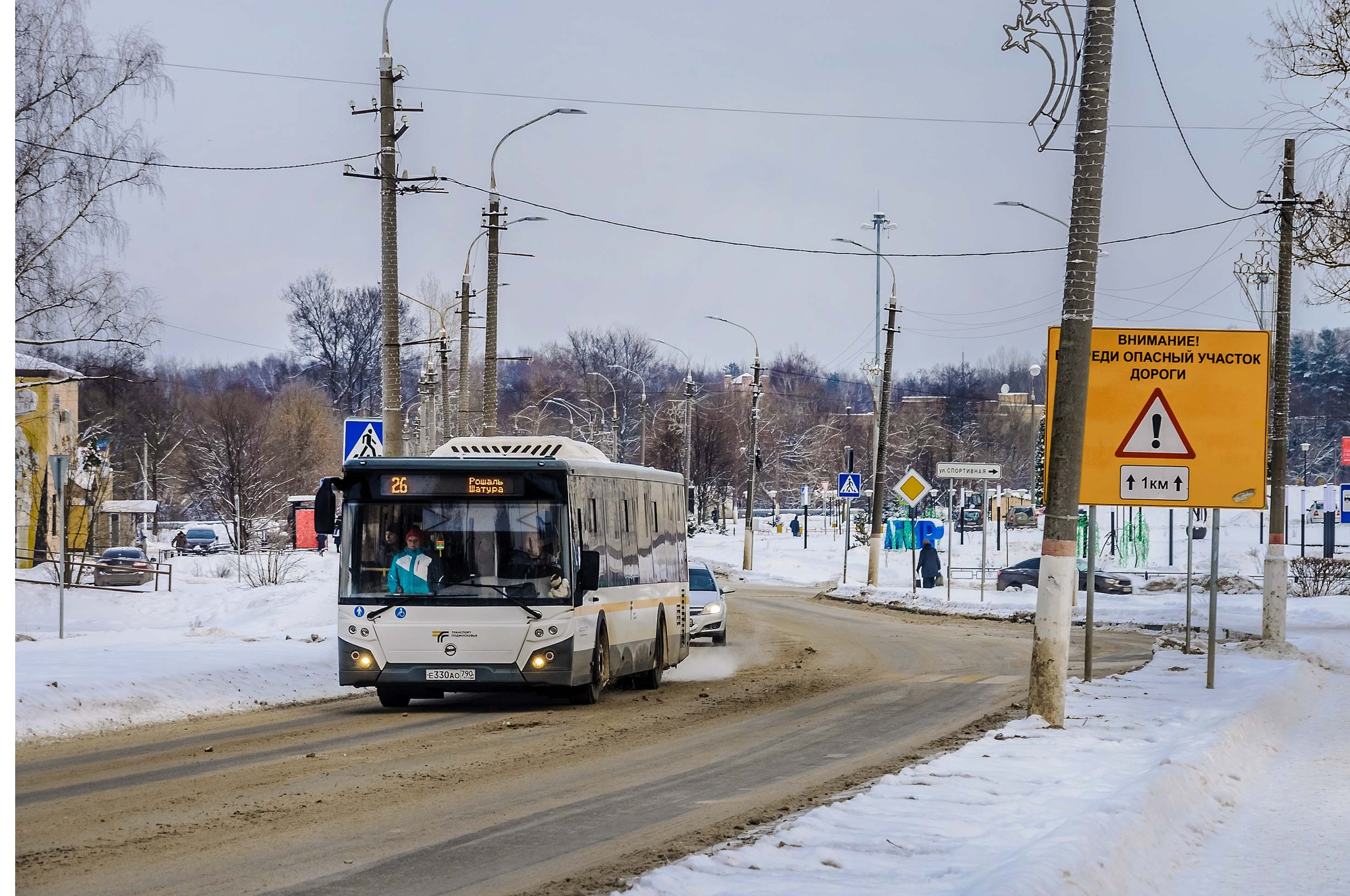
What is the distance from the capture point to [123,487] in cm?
11144

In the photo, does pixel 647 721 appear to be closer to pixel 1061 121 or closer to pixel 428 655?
pixel 428 655

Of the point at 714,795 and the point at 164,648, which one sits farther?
the point at 164,648

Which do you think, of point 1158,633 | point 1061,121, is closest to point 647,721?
point 1061,121

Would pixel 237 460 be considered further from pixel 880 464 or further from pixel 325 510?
pixel 325 510

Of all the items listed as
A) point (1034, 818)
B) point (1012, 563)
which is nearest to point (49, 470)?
point (1012, 563)

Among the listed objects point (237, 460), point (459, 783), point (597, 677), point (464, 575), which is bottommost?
point (597, 677)

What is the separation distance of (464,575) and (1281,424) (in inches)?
671

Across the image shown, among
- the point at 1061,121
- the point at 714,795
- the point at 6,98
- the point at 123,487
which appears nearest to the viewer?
the point at 6,98

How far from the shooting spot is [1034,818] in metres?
9.18

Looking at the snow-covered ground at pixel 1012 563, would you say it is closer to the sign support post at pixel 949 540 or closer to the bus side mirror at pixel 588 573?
the sign support post at pixel 949 540

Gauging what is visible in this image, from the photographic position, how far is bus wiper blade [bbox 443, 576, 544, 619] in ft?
53.1

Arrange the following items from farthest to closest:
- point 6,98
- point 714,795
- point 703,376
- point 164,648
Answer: point 703,376
point 164,648
point 714,795
point 6,98

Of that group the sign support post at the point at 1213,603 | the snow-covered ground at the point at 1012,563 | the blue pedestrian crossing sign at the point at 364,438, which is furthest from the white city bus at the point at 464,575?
the snow-covered ground at the point at 1012,563

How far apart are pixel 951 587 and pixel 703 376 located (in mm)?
109631
